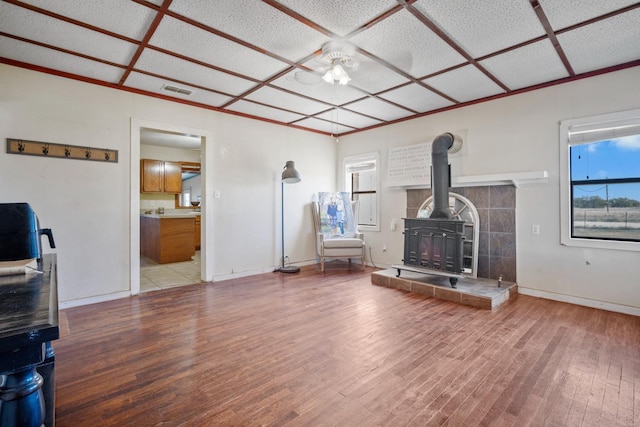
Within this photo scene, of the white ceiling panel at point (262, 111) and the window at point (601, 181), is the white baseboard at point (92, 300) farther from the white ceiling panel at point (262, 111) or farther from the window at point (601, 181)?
the window at point (601, 181)

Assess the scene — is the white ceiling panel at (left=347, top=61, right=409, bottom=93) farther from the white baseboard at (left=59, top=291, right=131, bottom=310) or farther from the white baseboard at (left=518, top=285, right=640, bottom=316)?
the white baseboard at (left=59, top=291, right=131, bottom=310)

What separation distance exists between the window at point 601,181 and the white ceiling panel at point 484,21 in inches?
59.9

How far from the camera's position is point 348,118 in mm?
4996

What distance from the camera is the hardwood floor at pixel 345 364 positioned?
168 cm

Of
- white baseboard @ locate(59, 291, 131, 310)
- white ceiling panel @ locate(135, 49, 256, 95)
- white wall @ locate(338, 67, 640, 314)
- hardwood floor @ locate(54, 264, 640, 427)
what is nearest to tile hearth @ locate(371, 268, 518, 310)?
hardwood floor @ locate(54, 264, 640, 427)

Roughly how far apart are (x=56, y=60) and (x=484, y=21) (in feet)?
12.9

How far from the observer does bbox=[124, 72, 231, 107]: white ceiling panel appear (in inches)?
136

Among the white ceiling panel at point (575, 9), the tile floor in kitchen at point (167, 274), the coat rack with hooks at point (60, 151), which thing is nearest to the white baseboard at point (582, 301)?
the white ceiling panel at point (575, 9)

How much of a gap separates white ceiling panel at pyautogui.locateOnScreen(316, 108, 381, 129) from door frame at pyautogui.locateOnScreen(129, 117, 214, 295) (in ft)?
6.01

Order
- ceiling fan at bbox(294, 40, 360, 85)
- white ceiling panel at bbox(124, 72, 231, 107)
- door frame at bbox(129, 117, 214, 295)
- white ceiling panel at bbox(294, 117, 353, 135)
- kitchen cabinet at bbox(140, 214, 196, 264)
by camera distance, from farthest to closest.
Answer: kitchen cabinet at bbox(140, 214, 196, 264)
white ceiling panel at bbox(294, 117, 353, 135)
door frame at bbox(129, 117, 214, 295)
white ceiling panel at bbox(124, 72, 231, 107)
ceiling fan at bbox(294, 40, 360, 85)

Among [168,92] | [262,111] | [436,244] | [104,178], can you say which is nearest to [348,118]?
[262,111]

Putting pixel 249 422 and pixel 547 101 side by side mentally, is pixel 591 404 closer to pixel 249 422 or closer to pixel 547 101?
pixel 249 422

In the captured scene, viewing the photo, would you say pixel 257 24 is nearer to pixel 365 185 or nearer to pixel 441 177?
pixel 441 177

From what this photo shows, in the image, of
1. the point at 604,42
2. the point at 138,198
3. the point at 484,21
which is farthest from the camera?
the point at 138,198
